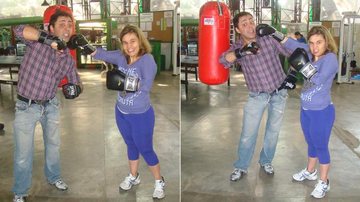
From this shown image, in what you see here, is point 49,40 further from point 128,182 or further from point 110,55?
point 128,182

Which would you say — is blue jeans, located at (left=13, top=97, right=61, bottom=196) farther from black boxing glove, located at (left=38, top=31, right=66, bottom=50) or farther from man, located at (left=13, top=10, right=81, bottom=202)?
black boxing glove, located at (left=38, top=31, right=66, bottom=50)

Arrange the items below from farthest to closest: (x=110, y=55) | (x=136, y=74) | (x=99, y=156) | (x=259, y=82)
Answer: (x=99, y=156) < (x=259, y=82) < (x=110, y=55) < (x=136, y=74)

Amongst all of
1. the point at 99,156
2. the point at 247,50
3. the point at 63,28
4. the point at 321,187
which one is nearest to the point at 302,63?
the point at 247,50

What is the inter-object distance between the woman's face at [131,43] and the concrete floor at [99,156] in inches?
25.4

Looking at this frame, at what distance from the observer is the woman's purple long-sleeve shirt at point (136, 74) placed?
217 cm

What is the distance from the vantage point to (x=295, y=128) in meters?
4.19

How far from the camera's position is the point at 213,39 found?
2.37 meters

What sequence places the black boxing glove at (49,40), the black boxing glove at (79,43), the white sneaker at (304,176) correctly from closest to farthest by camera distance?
the black boxing glove at (49,40), the black boxing glove at (79,43), the white sneaker at (304,176)

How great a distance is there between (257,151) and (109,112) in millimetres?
2153

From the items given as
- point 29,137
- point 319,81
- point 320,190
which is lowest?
point 320,190

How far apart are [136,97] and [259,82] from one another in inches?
37.1

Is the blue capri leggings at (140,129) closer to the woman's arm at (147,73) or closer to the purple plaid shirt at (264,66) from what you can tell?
the woman's arm at (147,73)

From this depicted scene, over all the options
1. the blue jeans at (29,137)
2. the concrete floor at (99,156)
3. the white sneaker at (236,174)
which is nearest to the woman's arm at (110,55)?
the blue jeans at (29,137)

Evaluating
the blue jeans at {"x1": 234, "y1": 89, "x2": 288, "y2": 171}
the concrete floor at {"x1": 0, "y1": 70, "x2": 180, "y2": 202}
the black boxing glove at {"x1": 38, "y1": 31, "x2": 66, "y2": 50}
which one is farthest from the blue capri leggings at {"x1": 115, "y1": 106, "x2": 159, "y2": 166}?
the blue jeans at {"x1": 234, "y1": 89, "x2": 288, "y2": 171}
